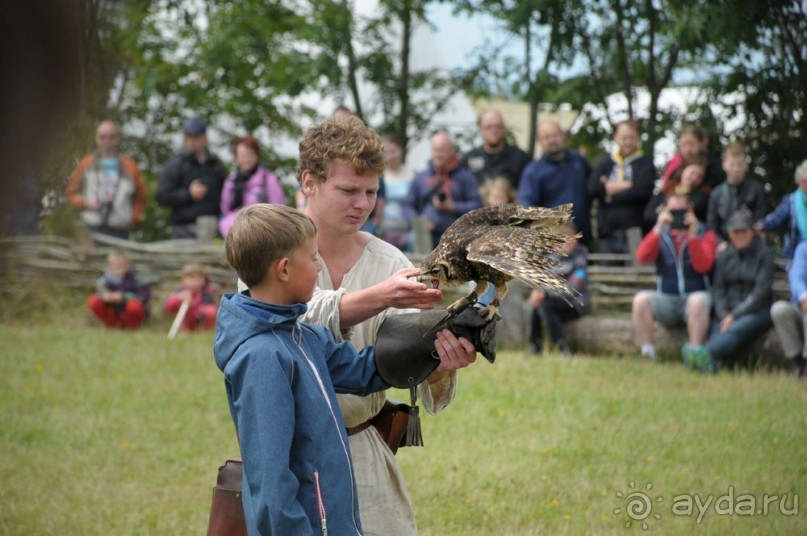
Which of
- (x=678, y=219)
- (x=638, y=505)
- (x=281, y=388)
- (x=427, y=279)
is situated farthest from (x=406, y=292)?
(x=678, y=219)

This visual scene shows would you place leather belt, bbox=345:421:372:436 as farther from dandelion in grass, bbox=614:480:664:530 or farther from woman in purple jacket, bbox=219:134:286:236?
woman in purple jacket, bbox=219:134:286:236

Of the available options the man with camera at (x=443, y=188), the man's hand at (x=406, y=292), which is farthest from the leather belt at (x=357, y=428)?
the man with camera at (x=443, y=188)

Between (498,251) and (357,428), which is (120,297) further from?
(498,251)

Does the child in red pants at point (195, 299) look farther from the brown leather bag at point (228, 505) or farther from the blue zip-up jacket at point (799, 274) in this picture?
the brown leather bag at point (228, 505)

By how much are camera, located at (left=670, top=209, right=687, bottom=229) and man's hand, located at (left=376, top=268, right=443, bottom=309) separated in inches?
237

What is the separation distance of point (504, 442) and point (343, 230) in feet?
12.0

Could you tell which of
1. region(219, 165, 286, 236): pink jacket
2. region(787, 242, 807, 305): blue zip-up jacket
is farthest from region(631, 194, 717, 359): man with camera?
region(219, 165, 286, 236): pink jacket

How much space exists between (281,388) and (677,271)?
20.8ft

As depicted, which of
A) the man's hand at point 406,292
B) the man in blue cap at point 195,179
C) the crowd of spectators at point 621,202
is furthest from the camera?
the man in blue cap at point 195,179

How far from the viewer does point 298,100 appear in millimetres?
14758

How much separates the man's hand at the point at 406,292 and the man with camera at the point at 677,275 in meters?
5.79

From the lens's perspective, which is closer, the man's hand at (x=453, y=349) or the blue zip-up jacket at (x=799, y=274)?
the man's hand at (x=453, y=349)

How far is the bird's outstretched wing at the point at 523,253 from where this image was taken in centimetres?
272

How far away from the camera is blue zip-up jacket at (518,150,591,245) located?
935 centimetres
